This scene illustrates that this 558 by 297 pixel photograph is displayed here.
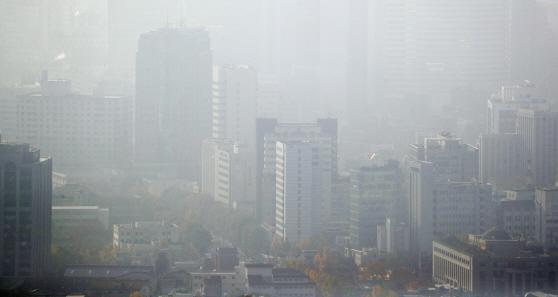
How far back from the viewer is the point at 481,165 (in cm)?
1641

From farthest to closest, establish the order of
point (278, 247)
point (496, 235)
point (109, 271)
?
point (278, 247) < point (496, 235) < point (109, 271)

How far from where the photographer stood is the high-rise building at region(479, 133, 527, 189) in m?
16.4

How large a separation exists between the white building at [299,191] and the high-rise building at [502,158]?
11.6 feet

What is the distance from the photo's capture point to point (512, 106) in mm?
18922

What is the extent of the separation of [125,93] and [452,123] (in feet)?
22.0

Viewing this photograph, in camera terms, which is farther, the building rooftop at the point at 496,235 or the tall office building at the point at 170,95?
the tall office building at the point at 170,95

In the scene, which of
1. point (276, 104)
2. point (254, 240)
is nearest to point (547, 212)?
point (254, 240)

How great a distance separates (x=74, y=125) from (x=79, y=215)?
238 inches

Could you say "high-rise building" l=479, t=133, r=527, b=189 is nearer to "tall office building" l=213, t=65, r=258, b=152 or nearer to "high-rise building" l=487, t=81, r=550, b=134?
"high-rise building" l=487, t=81, r=550, b=134

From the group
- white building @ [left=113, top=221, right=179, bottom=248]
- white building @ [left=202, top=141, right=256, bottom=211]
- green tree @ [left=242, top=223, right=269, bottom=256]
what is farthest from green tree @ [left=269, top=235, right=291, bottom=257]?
white building @ [left=202, top=141, right=256, bottom=211]

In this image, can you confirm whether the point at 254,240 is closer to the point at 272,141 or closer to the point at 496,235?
the point at 272,141

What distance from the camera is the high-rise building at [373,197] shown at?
13133 millimetres

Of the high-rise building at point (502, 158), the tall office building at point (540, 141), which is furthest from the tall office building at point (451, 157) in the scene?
the tall office building at point (540, 141)

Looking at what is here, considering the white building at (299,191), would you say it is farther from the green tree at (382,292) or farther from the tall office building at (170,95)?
the tall office building at (170,95)
